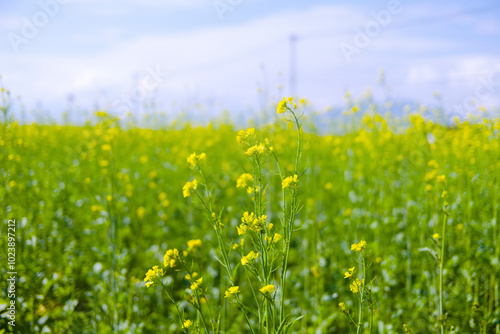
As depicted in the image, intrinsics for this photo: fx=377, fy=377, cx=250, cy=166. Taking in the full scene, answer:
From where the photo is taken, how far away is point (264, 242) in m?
1.24

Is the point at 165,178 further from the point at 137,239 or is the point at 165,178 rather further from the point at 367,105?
the point at 367,105

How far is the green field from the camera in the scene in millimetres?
1234

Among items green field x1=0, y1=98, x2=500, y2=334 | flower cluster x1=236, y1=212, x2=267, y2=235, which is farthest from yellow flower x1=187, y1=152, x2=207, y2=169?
flower cluster x1=236, y1=212, x2=267, y2=235

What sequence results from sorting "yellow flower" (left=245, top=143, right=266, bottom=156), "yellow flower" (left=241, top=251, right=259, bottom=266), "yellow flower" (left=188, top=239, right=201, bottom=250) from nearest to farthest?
Result: "yellow flower" (left=241, top=251, right=259, bottom=266)
"yellow flower" (left=245, top=143, right=266, bottom=156)
"yellow flower" (left=188, top=239, right=201, bottom=250)

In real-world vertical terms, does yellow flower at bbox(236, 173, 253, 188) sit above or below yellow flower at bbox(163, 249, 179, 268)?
above

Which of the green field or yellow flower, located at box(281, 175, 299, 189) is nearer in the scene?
yellow flower, located at box(281, 175, 299, 189)

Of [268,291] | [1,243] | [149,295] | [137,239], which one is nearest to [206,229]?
[137,239]

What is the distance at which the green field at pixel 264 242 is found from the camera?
123cm

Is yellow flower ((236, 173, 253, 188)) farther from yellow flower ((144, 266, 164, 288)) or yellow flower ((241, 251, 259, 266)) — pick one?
yellow flower ((144, 266, 164, 288))

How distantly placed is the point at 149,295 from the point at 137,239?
0.78m

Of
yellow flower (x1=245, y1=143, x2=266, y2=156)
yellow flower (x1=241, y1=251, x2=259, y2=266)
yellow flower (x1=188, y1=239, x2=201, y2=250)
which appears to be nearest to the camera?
yellow flower (x1=241, y1=251, x2=259, y2=266)

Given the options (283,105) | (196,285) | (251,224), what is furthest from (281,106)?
(196,285)

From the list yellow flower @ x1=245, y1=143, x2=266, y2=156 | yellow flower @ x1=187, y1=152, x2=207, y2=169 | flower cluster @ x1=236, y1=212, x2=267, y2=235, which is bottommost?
flower cluster @ x1=236, y1=212, x2=267, y2=235

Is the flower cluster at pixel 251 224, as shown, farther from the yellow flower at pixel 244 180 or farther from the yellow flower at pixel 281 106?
the yellow flower at pixel 281 106
